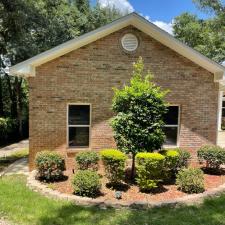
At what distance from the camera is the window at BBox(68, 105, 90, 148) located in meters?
12.0

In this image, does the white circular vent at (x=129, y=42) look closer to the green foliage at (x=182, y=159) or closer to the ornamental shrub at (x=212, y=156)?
the green foliage at (x=182, y=159)

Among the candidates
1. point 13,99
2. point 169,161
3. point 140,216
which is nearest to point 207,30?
point 13,99

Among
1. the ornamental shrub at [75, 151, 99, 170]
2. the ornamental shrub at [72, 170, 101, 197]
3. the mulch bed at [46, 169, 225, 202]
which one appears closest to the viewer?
the ornamental shrub at [72, 170, 101, 197]

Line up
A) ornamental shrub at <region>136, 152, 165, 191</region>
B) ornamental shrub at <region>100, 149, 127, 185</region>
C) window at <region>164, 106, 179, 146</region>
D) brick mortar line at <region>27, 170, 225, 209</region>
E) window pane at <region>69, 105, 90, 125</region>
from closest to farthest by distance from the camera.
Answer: brick mortar line at <region>27, 170, 225, 209</region>
ornamental shrub at <region>136, 152, 165, 191</region>
ornamental shrub at <region>100, 149, 127, 185</region>
window pane at <region>69, 105, 90, 125</region>
window at <region>164, 106, 179, 146</region>

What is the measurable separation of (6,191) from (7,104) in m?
24.0

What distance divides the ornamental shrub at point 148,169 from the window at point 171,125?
3188mm

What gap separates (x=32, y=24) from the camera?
60.7 feet

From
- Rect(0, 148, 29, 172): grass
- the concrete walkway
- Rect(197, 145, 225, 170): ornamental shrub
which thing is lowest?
the concrete walkway

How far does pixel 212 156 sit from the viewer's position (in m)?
11.7

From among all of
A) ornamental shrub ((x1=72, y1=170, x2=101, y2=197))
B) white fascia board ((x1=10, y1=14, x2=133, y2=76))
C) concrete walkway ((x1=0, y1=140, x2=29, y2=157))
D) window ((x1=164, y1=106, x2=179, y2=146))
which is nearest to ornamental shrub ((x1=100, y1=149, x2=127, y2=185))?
ornamental shrub ((x1=72, y1=170, x2=101, y2=197))

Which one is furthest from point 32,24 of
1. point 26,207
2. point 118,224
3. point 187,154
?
point 118,224

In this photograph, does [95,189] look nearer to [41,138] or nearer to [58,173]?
[58,173]

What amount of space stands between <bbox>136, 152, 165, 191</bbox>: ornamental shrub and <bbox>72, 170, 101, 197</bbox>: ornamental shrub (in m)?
1.26

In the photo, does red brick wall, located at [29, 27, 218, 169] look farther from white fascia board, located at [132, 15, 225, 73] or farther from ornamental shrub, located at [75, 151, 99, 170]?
ornamental shrub, located at [75, 151, 99, 170]
